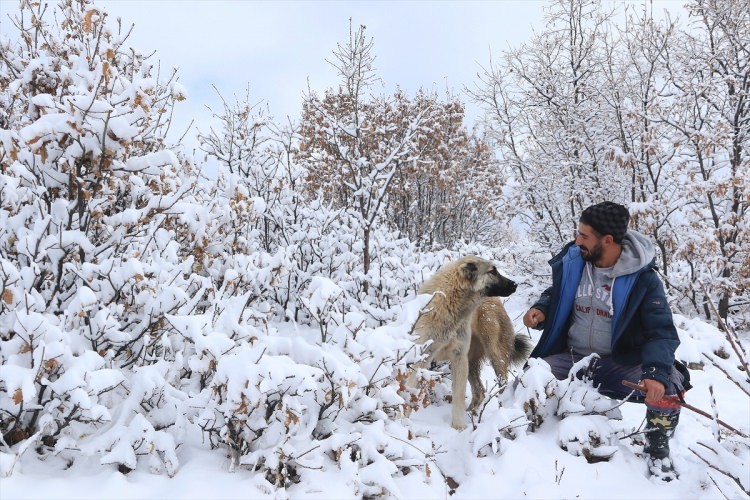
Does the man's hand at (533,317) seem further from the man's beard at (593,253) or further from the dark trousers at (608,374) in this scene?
the man's beard at (593,253)

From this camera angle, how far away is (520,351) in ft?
15.8

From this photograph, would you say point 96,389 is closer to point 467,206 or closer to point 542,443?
point 542,443

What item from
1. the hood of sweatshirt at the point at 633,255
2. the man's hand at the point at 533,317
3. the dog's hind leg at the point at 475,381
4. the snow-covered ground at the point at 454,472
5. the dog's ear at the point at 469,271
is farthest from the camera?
the dog's hind leg at the point at 475,381

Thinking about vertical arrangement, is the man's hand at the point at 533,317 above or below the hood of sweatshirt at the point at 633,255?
below

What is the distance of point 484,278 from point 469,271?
0.17 m

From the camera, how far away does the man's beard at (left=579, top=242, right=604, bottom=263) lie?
344cm

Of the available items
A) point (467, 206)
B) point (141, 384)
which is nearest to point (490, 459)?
point (141, 384)

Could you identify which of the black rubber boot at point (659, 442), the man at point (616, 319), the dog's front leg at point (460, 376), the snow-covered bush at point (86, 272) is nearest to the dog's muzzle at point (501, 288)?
the dog's front leg at point (460, 376)

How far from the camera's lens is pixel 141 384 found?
2529 mm

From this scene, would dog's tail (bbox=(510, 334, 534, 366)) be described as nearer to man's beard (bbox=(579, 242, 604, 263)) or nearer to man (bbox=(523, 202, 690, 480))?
man (bbox=(523, 202, 690, 480))

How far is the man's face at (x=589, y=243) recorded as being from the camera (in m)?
3.40

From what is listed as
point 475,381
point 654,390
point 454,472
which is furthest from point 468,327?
point 654,390

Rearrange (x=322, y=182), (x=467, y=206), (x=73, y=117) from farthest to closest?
1. (x=467, y=206)
2. (x=322, y=182)
3. (x=73, y=117)

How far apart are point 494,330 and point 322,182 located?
655 cm
